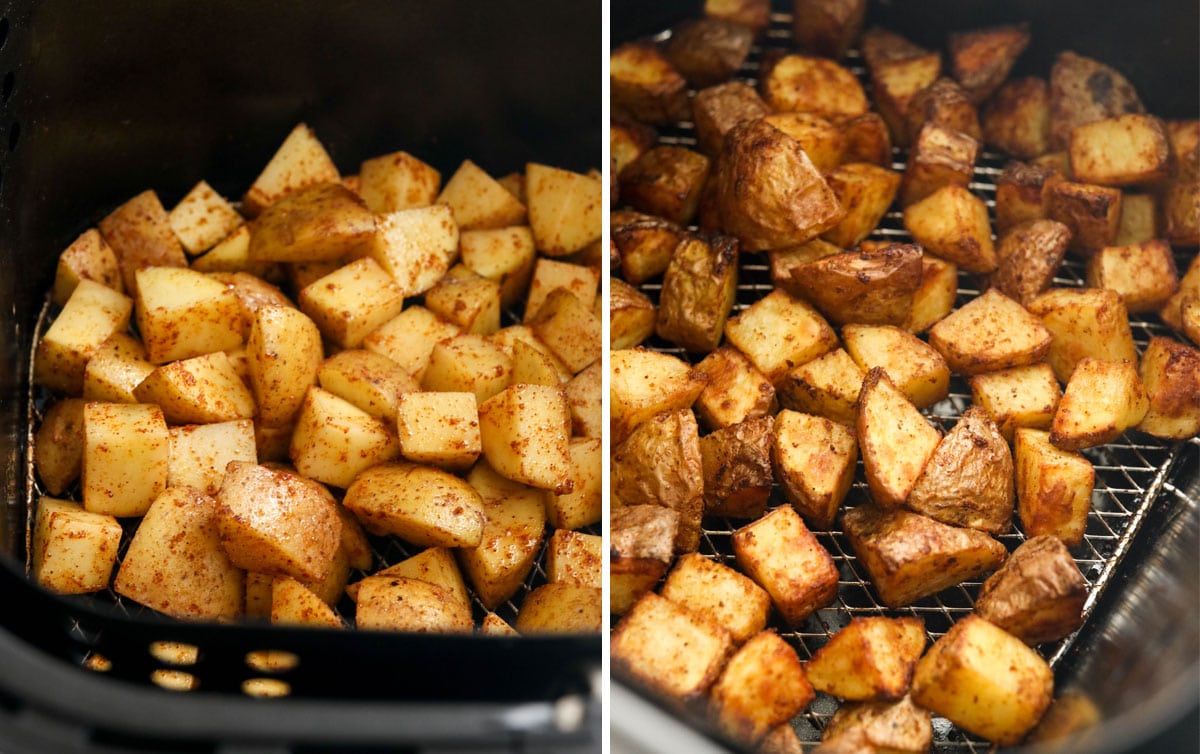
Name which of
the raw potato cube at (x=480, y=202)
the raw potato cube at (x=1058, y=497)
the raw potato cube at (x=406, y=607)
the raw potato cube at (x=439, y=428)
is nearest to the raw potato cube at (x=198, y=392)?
the raw potato cube at (x=439, y=428)

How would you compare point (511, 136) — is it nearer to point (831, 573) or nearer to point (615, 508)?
point (615, 508)

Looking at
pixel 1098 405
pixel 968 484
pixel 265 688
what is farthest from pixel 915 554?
pixel 265 688

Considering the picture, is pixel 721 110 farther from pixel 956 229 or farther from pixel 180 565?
pixel 180 565

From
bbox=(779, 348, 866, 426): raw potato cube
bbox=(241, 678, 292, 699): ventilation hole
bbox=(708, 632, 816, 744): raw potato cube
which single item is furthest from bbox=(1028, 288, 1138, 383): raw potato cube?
bbox=(241, 678, 292, 699): ventilation hole

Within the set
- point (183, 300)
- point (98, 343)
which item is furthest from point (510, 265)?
point (98, 343)

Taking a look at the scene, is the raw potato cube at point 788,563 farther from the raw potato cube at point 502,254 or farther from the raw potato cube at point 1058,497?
the raw potato cube at point 502,254

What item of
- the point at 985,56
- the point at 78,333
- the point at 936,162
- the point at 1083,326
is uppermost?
the point at 985,56

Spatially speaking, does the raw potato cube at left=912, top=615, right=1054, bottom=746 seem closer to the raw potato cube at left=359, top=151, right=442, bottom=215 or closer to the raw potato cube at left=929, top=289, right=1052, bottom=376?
the raw potato cube at left=929, top=289, right=1052, bottom=376

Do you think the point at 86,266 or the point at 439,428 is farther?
the point at 86,266
